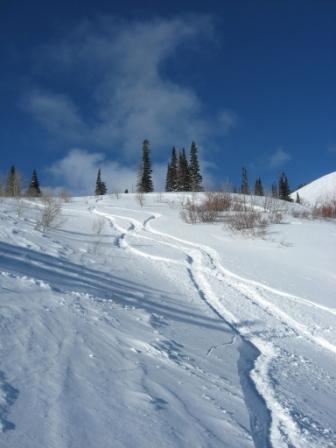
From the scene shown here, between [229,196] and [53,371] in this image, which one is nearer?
[53,371]

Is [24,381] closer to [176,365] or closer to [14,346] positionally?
[14,346]

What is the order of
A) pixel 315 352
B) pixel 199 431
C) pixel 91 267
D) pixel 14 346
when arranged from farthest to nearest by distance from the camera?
pixel 91 267 → pixel 315 352 → pixel 14 346 → pixel 199 431

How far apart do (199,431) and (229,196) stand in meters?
12.9

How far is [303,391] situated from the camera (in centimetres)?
335

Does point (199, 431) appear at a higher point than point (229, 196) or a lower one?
lower

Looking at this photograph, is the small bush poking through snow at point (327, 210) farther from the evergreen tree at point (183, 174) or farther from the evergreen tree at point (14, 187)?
the evergreen tree at point (183, 174)

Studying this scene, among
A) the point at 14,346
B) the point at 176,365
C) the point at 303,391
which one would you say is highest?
the point at 14,346

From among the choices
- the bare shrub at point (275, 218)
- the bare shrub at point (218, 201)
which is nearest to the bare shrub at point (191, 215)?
the bare shrub at point (218, 201)

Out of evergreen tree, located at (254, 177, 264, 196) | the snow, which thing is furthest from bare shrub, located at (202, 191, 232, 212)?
the snow

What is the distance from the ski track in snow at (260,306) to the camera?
2.55 m

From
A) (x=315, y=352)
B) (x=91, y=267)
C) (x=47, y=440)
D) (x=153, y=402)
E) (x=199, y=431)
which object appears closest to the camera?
(x=47, y=440)

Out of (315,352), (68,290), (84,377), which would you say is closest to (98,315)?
(68,290)

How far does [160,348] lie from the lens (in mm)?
3498

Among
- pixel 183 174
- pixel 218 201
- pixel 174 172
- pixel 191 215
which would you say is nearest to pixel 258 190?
pixel 183 174
